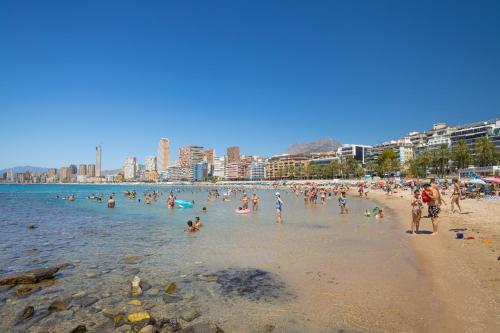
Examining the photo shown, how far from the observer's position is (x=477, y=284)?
7281 mm

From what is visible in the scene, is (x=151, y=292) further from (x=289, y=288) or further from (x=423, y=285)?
(x=423, y=285)

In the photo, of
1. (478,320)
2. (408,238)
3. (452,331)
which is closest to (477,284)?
(478,320)

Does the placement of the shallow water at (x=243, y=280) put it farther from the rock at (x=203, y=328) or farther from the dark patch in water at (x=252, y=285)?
the rock at (x=203, y=328)

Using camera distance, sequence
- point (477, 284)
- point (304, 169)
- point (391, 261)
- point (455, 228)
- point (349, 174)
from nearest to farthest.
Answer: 1. point (477, 284)
2. point (391, 261)
3. point (455, 228)
4. point (349, 174)
5. point (304, 169)

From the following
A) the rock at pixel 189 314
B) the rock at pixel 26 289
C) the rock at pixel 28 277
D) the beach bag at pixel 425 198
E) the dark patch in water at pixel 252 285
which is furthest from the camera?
the beach bag at pixel 425 198

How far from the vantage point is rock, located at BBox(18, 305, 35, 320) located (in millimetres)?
6477

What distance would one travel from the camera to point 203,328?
5566 mm

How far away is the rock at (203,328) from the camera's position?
18.0 ft

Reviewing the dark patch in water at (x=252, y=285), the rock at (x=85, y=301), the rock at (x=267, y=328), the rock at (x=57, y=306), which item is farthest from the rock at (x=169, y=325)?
the rock at (x=57, y=306)

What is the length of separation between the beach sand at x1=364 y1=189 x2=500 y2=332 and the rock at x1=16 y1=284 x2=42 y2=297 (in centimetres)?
921

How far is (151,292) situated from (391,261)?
23.7 ft

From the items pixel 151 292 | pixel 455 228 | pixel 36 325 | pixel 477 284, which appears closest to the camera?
pixel 36 325

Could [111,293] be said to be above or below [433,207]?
below

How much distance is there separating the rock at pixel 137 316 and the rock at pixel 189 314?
71 centimetres
